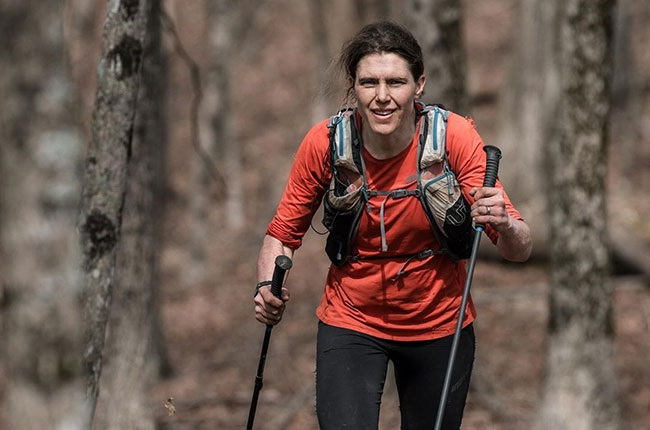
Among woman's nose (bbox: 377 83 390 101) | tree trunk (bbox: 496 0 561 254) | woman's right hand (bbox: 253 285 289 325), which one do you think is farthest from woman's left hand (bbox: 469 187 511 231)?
tree trunk (bbox: 496 0 561 254)

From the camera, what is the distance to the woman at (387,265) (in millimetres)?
4520

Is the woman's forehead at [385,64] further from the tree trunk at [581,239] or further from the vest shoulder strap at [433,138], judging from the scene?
the tree trunk at [581,239]

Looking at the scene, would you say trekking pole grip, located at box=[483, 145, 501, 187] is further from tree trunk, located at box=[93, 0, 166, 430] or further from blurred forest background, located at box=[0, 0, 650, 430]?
tree trunk, located at box=[93, 0, 166, 430]

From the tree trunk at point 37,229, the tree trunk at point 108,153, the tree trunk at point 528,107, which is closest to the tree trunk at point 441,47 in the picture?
the tree trunk at point 108,153

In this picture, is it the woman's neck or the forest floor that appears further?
the forest floor

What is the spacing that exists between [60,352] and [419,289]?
1.87 meters

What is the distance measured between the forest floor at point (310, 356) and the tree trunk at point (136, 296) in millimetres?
2776

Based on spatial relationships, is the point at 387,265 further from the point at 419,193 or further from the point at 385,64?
the point at 385,64

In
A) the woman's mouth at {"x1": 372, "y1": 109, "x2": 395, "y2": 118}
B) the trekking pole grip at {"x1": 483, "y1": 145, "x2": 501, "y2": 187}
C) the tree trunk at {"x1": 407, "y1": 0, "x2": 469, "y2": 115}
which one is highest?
the tree trunk at {"x1": 407, "y1": 0, "x2": 469, "y2": 115}

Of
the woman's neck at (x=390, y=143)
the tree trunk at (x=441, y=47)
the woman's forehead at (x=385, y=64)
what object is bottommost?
the woman's neck at (x=390, y=143)

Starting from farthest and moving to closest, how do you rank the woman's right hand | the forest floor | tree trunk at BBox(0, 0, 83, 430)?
the forest floor < the woman's right hand < tree trunk at BBox(0, 0, 83, 430)

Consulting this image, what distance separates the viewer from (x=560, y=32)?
849cm

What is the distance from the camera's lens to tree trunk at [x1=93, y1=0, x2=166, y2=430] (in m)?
7.66

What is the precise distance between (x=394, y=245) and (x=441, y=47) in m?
4.76
